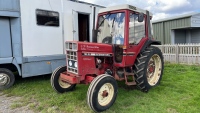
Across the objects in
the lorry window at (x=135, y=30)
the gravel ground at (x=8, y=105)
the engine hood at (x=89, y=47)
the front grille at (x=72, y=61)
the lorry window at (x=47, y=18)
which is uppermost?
the lorry window at (x=47, y=18)

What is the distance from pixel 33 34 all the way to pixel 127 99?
332cm

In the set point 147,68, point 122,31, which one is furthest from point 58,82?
point 147,68

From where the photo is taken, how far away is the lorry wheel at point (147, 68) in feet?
14.0

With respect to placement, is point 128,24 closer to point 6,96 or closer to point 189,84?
point 189,84

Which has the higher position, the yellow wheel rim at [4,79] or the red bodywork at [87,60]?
the red bodywork at [87,60]

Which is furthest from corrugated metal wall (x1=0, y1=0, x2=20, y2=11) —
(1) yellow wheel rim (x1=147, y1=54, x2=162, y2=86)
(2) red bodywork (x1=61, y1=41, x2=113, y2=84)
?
(1) yellow wheel rim (x1=147, y1=54, x2=162, y2=86)

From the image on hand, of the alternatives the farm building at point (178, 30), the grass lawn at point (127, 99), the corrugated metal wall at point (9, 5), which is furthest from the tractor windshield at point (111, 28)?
the farm building at point (178, 30)

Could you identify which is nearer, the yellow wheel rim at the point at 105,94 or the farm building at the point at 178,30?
the yellow wheel rim at the point at 105,94

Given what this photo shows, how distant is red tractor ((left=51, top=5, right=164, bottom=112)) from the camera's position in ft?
11.8

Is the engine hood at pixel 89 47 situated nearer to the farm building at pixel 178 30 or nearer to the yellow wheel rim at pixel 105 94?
the yellow wheel rim at pixel 105 94

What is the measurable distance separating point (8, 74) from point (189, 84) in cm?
526

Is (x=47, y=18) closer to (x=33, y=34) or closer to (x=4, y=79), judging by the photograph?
(x=33, y=34)

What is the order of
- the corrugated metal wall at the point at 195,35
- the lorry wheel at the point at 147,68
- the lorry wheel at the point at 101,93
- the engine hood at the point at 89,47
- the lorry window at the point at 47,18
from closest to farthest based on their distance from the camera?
the lorry wheel at the point at 101,93 → the engine hood at the point at 89,47 → the lorry wheel at the point at 147,68 → the lorry window at the point at 47,18 → the corrugated metal wall at the point at 195,35

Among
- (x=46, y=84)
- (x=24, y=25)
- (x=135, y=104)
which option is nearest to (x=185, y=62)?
(x=135, y=104)
